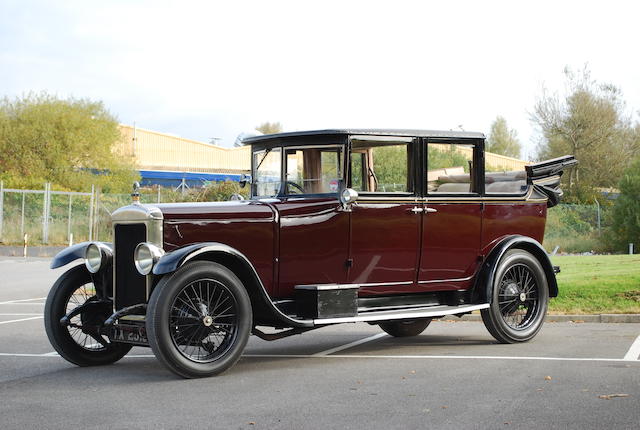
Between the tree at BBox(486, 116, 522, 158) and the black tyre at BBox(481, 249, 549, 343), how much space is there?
71191 mm

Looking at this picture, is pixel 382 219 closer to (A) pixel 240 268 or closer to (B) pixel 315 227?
(B) pixel 315 227

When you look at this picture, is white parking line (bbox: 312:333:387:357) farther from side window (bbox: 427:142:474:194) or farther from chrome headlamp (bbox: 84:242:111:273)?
chrome headlamp (bbox: 84:242:111:273)

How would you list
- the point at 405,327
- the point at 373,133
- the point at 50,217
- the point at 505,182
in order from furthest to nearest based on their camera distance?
the point at 50,217
the point at 405,327
the point at 505,182
the point at 373,133

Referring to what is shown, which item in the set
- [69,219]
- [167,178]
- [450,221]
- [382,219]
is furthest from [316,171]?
[167,178]

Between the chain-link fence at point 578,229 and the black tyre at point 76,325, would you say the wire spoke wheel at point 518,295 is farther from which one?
the chain-link fence at point 578,229

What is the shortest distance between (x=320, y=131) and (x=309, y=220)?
3.29ft

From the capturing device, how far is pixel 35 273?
74.5 feet

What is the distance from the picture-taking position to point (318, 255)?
9.02m

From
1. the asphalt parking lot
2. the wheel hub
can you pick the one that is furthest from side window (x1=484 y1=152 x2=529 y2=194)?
the wheel hub

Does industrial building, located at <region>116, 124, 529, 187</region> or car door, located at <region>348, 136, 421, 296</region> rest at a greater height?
industrial building, located at <region>116, 124, 529, 187</region>

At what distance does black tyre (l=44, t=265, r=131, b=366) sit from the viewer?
8.85 meters

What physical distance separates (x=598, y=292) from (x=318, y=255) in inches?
267

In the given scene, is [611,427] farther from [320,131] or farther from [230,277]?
[320,131]

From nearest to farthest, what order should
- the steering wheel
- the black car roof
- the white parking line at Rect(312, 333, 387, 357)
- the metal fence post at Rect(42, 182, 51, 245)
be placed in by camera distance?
the black car roof → the steering wheel → the white parking line at Rect(312, 333, 387, 357) → the metal fence post at Rect(42, 182, 51, 245)
